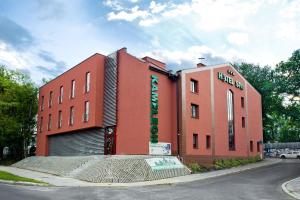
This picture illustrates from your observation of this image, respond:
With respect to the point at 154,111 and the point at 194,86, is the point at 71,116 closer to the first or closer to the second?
the point at 154,111

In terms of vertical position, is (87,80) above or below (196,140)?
above

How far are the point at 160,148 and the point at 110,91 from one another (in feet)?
23.6

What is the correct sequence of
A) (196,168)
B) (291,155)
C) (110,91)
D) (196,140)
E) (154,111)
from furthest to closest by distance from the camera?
(291,155)
(196,140)
(110,91)
(154,111)
(196,168)

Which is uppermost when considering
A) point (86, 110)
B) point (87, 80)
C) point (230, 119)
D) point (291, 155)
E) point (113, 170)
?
point (87, 80)

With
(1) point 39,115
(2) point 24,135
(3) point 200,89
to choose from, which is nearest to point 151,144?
(3) point 200,89

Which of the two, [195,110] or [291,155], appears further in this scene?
[291,155]

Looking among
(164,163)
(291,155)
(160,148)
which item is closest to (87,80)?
(160,148)

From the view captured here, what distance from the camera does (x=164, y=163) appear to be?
2770 cm

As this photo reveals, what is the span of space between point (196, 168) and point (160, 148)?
145 inches

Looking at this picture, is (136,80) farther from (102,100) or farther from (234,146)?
(234,146)

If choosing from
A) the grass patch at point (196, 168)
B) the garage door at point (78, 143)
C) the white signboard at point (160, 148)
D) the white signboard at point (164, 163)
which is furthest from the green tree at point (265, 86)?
the garage door at point (78, 143)

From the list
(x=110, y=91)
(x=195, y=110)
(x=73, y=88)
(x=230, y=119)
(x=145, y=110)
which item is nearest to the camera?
(x=145, y=110)

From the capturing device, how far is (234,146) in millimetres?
39438

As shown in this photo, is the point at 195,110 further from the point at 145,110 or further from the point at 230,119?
the point at 230,119
